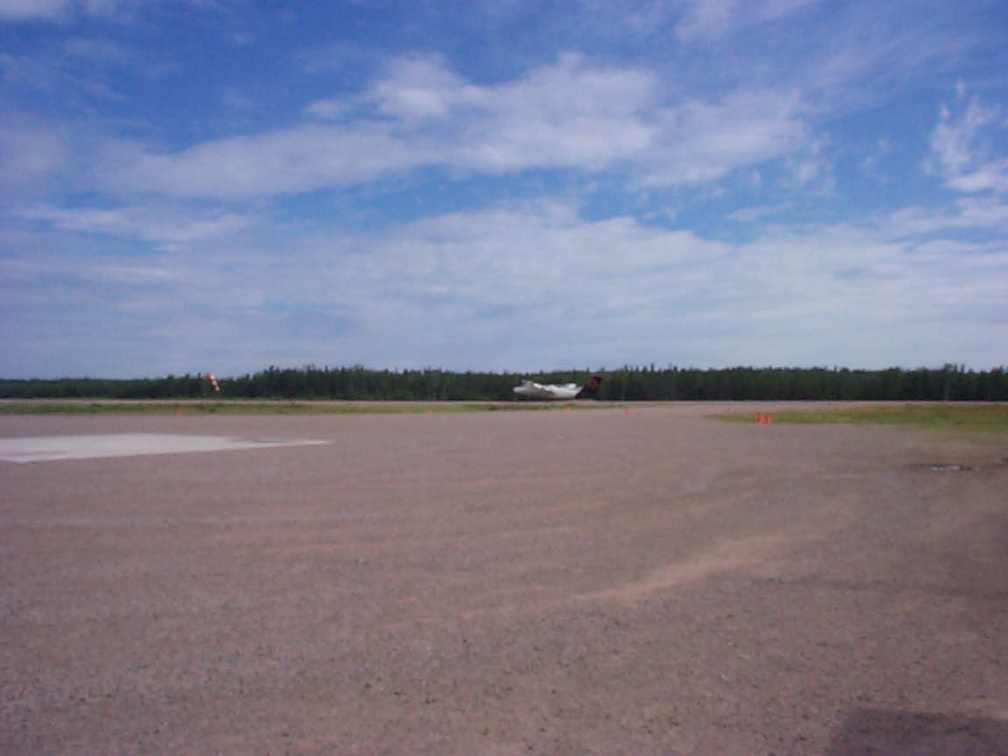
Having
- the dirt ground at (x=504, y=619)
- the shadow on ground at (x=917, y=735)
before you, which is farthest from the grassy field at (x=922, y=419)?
the shadow on ground at (x=917, y=735)

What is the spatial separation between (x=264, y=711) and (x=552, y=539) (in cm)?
432

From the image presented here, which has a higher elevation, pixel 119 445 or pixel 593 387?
pixel 593 387

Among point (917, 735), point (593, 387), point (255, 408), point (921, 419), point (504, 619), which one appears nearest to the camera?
point (917, 735)

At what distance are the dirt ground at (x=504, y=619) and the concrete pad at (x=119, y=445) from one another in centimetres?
518

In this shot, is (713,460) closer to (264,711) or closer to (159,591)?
(159,591)

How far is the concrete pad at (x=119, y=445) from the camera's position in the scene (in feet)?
54.0

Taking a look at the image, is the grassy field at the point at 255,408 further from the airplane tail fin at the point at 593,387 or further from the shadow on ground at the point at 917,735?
the shadow on ground at the point at 917,735

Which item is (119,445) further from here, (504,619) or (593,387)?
(593,387)

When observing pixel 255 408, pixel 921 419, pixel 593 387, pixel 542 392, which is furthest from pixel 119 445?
pixel 593 387

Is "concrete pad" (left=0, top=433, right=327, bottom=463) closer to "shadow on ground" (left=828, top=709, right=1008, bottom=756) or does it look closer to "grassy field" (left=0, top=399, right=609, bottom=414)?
"shadow on ground" (left=828, top=709, right=1008, bottom=756)

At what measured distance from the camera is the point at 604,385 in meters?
76.5

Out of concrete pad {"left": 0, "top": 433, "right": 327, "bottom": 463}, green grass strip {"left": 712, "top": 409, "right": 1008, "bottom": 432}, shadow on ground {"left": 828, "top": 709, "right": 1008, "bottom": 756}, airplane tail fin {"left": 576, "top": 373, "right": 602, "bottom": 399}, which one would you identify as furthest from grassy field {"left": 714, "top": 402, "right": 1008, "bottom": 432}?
airplane tail fin {"left": 576, "top": 373, "right": 602, "bottom": 399}

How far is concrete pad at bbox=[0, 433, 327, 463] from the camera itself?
1645 cm

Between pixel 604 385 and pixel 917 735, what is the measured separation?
2886 inches
